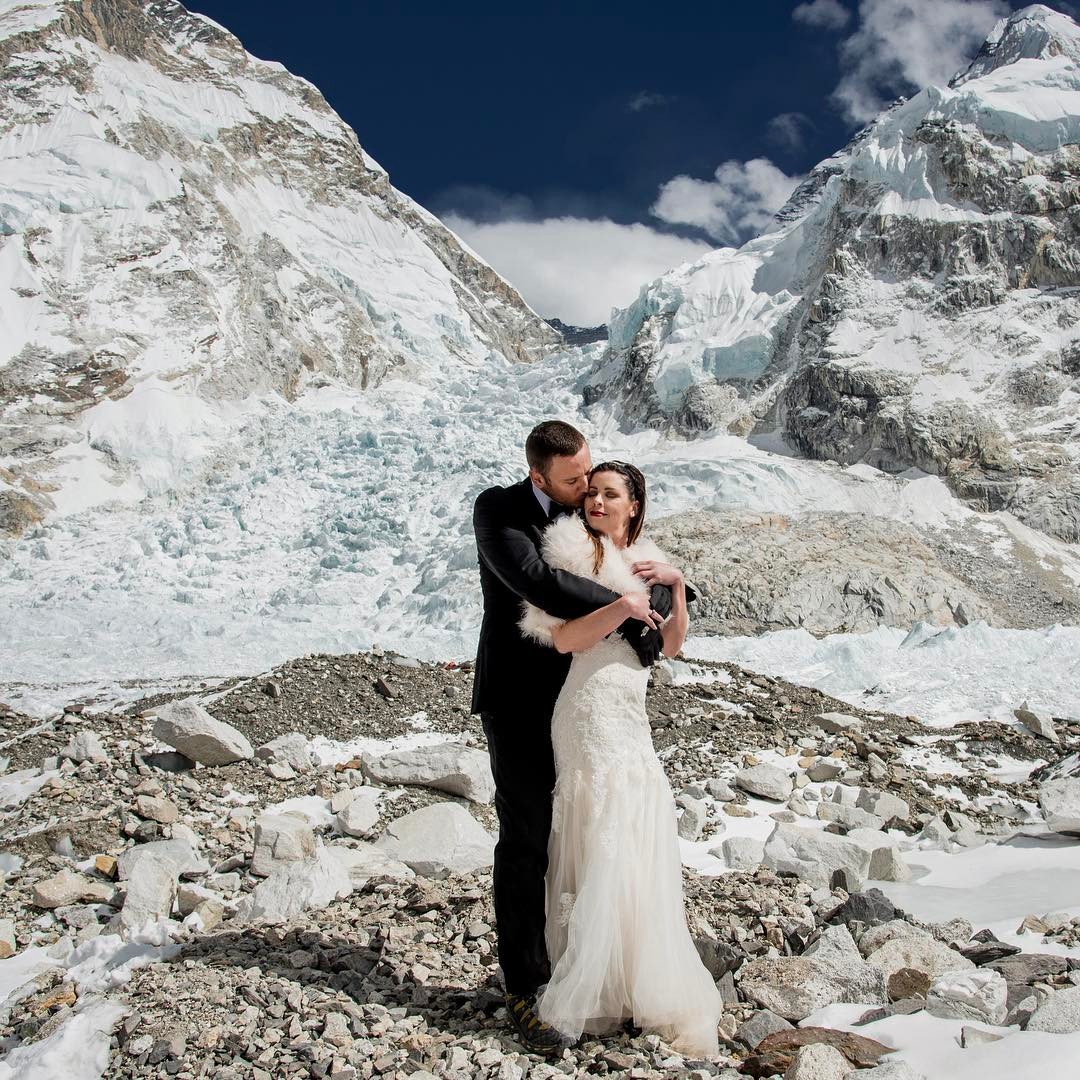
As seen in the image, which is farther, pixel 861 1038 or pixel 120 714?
pixel 120 714

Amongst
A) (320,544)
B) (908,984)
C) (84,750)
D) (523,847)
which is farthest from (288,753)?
(320,544)

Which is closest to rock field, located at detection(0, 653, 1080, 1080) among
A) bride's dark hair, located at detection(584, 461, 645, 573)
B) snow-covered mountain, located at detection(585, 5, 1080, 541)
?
bride's dark hair, located at detection(584, 461, 645, 573)

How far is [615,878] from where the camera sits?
2475 millimetres

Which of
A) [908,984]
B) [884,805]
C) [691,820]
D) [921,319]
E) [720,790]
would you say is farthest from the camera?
[921,319]

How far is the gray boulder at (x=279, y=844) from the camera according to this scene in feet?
16.1

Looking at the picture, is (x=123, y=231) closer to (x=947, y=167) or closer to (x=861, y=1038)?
(x=947, y=167)

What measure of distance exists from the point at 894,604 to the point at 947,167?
23.3m

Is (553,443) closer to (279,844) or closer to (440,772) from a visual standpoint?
(279,844)

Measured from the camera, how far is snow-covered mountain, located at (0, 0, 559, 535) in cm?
3525

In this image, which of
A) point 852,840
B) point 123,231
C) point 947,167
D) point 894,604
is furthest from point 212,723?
point 123,231

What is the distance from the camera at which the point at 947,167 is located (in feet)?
117

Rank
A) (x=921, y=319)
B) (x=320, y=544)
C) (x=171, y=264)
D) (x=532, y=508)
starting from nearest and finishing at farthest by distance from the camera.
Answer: (x=532, y=508) < (x=320, y=544) < (x=921, y=319) < (x=171, y=264)

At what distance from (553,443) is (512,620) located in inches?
22.5

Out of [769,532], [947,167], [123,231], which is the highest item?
[947,167]
